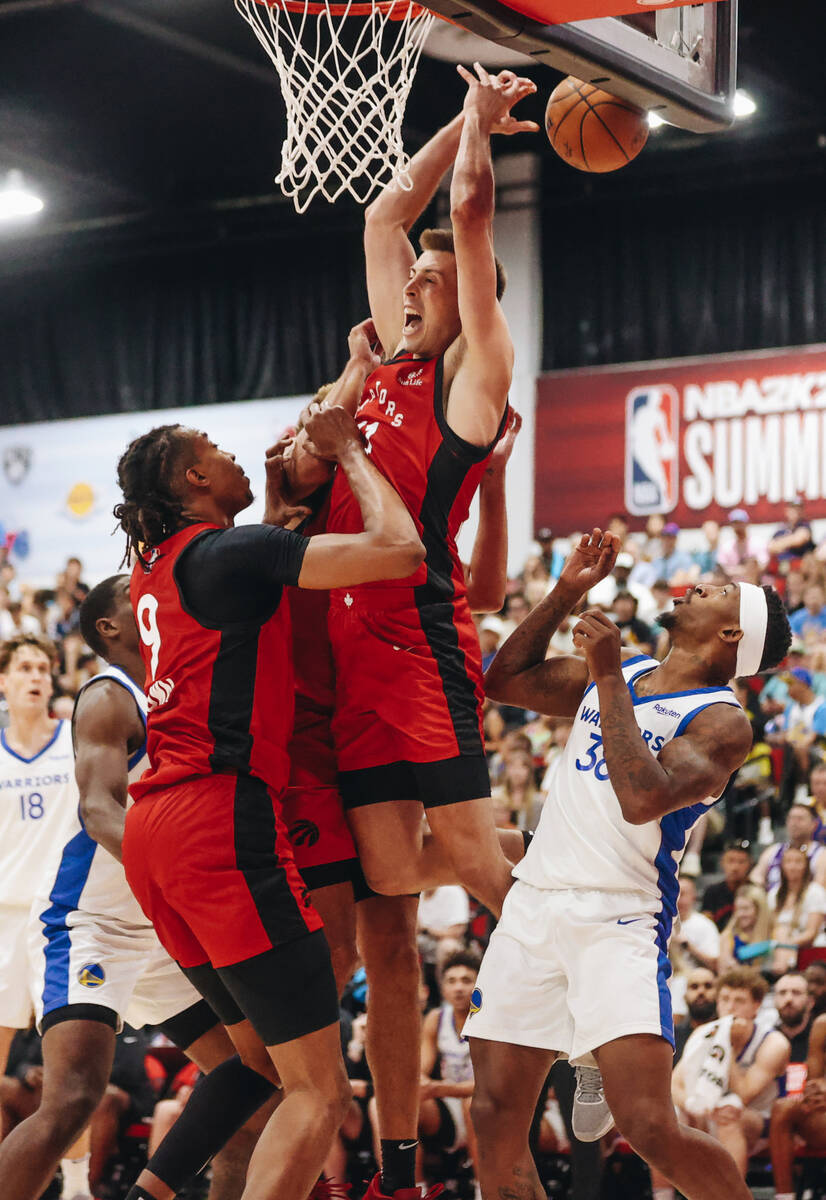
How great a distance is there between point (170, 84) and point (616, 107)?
11.3m

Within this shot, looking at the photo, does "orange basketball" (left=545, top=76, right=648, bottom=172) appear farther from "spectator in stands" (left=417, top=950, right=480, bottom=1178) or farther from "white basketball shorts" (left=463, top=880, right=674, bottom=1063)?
"spectator in stands" (left=417, top=950, right=480, bottom=1178)

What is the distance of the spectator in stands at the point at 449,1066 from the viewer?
23.7 feet

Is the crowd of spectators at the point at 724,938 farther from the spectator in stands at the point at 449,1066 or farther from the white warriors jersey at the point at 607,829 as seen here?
the white warriors jersey at the point at 607,829

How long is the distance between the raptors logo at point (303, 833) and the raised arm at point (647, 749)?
35.6 inches

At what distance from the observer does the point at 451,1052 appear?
745cm

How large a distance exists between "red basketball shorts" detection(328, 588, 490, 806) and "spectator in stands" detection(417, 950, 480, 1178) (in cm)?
311

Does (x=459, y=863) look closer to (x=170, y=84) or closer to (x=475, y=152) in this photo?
(x=475, y=152)

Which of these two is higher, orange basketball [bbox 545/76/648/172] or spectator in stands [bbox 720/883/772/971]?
orange basketball [bbox 545/76/648/172]

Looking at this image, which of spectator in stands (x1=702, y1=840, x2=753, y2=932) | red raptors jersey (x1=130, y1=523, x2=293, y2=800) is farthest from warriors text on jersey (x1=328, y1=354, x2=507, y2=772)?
spectator in stands (x1=702, y1=840, x2=753, y2=932)

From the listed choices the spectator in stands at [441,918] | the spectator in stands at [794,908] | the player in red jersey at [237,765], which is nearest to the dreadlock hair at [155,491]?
the player in red jersey at [237,765]

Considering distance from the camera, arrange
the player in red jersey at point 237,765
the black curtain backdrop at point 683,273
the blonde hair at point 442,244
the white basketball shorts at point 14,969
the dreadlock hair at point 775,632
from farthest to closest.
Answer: the black curtain backdrop at point 683,273 → the white basketball shorts at point 14,969 → the blonde hair at point 442,244 → the dreadlock hair at point 775,632 → the player in red jersey at point 237,765

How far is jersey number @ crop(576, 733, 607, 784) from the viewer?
14.0 ft

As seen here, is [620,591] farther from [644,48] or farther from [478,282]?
[478,282]

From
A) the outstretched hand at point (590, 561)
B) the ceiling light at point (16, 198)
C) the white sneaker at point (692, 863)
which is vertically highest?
the ceiling light at point (16, 198)
